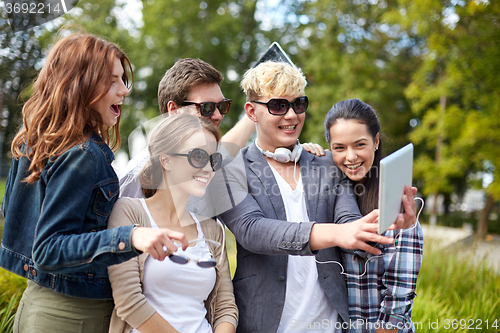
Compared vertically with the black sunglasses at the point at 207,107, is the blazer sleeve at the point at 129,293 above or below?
below

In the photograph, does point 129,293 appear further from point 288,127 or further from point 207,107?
point 207,107

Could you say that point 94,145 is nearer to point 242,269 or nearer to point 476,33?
point 242,269

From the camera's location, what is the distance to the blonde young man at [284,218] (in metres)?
2.11

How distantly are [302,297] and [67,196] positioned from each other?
1.34 metres

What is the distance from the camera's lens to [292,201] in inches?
93.3

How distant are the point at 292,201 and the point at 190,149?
674 mm

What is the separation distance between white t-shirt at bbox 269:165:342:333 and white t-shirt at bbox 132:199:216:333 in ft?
1.55

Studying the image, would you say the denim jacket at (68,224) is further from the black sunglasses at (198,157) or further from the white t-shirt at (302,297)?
the white t-shirt at (302,297)

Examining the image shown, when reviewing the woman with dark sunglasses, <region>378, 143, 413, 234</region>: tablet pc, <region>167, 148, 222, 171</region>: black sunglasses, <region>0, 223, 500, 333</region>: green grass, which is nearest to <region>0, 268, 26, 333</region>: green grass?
<region>0, 223, 500, 333</region>: green grass

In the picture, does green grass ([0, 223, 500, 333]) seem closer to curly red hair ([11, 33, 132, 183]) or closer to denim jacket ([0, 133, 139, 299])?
denim jacket ([0, 133, 139, 299])

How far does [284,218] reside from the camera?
89.7 inches

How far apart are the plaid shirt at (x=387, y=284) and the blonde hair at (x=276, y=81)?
1002 millimetres

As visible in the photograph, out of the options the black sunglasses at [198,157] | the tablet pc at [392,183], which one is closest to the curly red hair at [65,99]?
the black sunglasses at [198,157]

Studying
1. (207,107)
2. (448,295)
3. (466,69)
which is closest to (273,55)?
(207,107)
